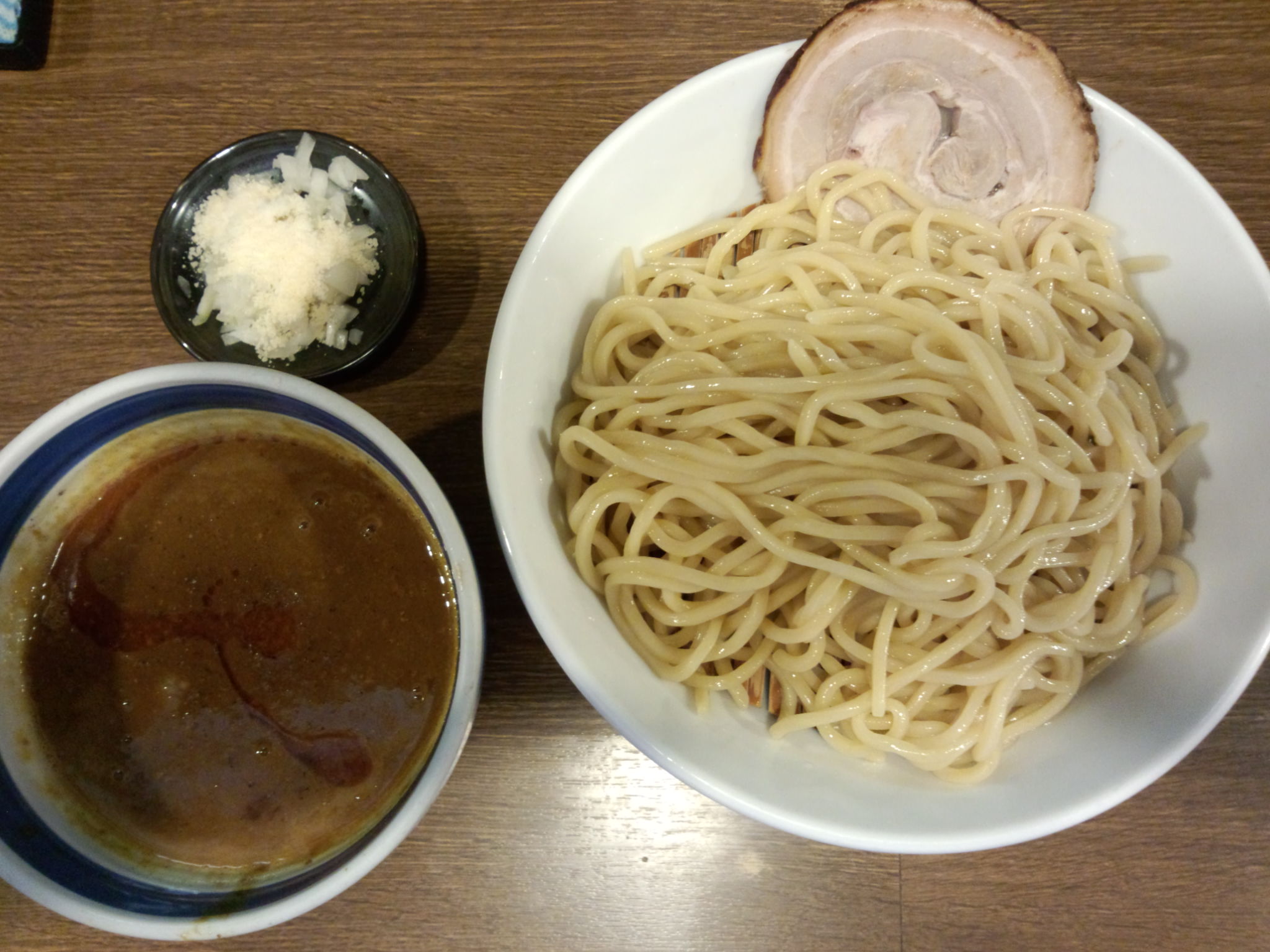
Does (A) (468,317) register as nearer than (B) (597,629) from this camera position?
No

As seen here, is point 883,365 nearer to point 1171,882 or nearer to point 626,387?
point 626,387

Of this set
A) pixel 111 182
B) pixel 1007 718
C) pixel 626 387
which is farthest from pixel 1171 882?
pixel 111 182

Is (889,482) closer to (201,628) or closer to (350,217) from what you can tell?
(201,628)

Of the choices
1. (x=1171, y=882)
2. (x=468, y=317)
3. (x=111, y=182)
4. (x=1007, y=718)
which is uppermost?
(x=111, y=182)

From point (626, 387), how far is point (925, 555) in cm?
53

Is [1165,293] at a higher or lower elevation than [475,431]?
higher

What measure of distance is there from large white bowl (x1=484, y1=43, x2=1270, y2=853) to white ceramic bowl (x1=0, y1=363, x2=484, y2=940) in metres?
0.14

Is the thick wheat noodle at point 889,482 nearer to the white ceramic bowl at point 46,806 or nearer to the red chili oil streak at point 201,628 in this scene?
the white ceramic bowl at point 46,806

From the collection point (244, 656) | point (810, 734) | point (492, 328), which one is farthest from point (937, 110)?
point (244, 656)

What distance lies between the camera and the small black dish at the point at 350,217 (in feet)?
4.64

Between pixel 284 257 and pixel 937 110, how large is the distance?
1225 millimetres

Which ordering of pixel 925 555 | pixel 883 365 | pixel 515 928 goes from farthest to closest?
pixel 515 928, pixel 883 365, pixel 925 555

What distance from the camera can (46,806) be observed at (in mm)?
1054

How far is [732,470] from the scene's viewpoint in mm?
1177
